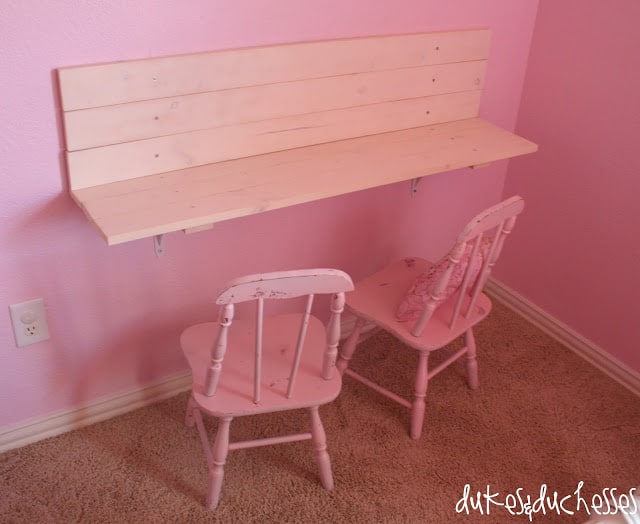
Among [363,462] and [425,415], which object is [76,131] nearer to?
[363,462]

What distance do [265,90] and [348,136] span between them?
30 centimetres

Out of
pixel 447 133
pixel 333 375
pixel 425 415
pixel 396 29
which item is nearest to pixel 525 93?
pixel 447 133

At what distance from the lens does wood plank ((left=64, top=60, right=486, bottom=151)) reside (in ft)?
5.04

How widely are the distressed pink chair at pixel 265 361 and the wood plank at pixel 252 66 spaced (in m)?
0.54

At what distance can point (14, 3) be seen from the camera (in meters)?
1.37

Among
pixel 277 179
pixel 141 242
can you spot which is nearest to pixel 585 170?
pixel 277 179

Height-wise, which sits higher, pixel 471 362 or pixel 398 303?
pixel 398 303

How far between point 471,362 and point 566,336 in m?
0.47

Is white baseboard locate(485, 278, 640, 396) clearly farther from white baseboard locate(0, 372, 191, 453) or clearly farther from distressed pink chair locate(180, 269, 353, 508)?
white baseboard locate(0, 372, 191, 453)

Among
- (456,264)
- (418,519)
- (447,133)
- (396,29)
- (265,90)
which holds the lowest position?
(418,519)

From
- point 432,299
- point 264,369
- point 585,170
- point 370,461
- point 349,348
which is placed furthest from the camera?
point 585,170

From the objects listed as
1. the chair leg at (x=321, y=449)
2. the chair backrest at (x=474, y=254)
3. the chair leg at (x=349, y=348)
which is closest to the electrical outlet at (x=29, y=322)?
the chair leg at (x=321, y=449)

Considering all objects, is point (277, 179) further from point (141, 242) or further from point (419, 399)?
point (419, 399)

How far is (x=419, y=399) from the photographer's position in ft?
6.37
